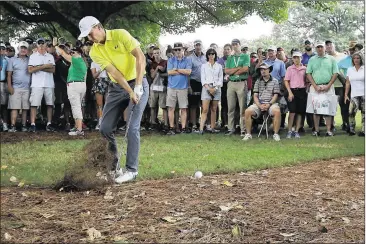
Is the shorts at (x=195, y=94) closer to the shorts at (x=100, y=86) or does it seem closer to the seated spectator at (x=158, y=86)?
the seated spectator at (x=158, y=86)

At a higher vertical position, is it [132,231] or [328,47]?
[328,47]

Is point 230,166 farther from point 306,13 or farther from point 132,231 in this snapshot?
point 306,13

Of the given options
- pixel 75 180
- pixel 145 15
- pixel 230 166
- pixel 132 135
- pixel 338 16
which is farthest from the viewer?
pixel 338 16

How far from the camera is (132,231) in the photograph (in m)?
3.94

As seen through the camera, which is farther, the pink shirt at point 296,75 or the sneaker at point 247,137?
the pink shirt at point 296,75

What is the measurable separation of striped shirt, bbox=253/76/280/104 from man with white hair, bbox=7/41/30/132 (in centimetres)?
430

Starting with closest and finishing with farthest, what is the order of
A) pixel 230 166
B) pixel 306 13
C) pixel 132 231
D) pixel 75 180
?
pixel 132 231
pixel 75 180
pixel 230 166
pixel 306 13

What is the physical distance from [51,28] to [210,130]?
17.9 feet

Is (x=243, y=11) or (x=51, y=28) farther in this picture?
(x=51, y=28)

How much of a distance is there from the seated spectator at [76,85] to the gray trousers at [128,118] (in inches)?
142

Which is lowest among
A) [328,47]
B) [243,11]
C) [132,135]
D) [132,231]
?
[132,231]

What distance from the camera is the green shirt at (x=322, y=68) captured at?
9562 mm

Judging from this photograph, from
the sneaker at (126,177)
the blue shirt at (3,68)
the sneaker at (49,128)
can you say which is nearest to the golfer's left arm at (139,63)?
the sneaker at (126,177)

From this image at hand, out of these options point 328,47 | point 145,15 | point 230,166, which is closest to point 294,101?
point 328,47
